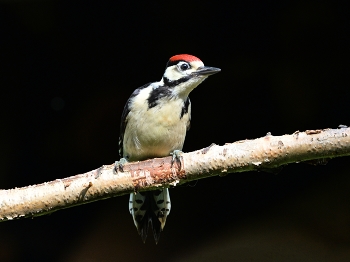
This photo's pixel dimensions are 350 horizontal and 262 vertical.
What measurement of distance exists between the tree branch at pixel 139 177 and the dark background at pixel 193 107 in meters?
1.84

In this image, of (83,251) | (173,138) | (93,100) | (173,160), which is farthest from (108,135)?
(173,160)

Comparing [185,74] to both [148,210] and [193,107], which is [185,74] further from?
[193,107]

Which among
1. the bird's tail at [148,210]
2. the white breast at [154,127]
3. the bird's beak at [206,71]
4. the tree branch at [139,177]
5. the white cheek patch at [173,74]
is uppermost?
the white cheek patch at [173,74]

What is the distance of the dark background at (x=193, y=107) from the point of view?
3.62 meters

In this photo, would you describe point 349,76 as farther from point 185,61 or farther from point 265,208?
point 185,61

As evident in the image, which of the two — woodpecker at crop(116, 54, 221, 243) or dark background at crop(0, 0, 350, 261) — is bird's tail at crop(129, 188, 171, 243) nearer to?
woodpecker at crop(116, 54, 221, 243)

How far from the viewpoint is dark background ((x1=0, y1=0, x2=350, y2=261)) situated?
3621mm

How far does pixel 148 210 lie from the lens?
8.27 ft

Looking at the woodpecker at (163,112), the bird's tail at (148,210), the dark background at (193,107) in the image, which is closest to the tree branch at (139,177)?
the woodpecker at (163,112)

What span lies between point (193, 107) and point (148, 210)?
1.56m

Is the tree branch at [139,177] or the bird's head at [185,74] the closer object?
the tree branch at [139,177]

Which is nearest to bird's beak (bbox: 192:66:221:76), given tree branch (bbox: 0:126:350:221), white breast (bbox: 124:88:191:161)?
white breast (bbox: 124:88:191:161)

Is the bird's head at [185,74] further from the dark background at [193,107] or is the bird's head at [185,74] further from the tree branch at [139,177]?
the dark background at [193,107]

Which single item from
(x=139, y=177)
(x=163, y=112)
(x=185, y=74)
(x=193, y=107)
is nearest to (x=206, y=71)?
(x=185, y=74)
